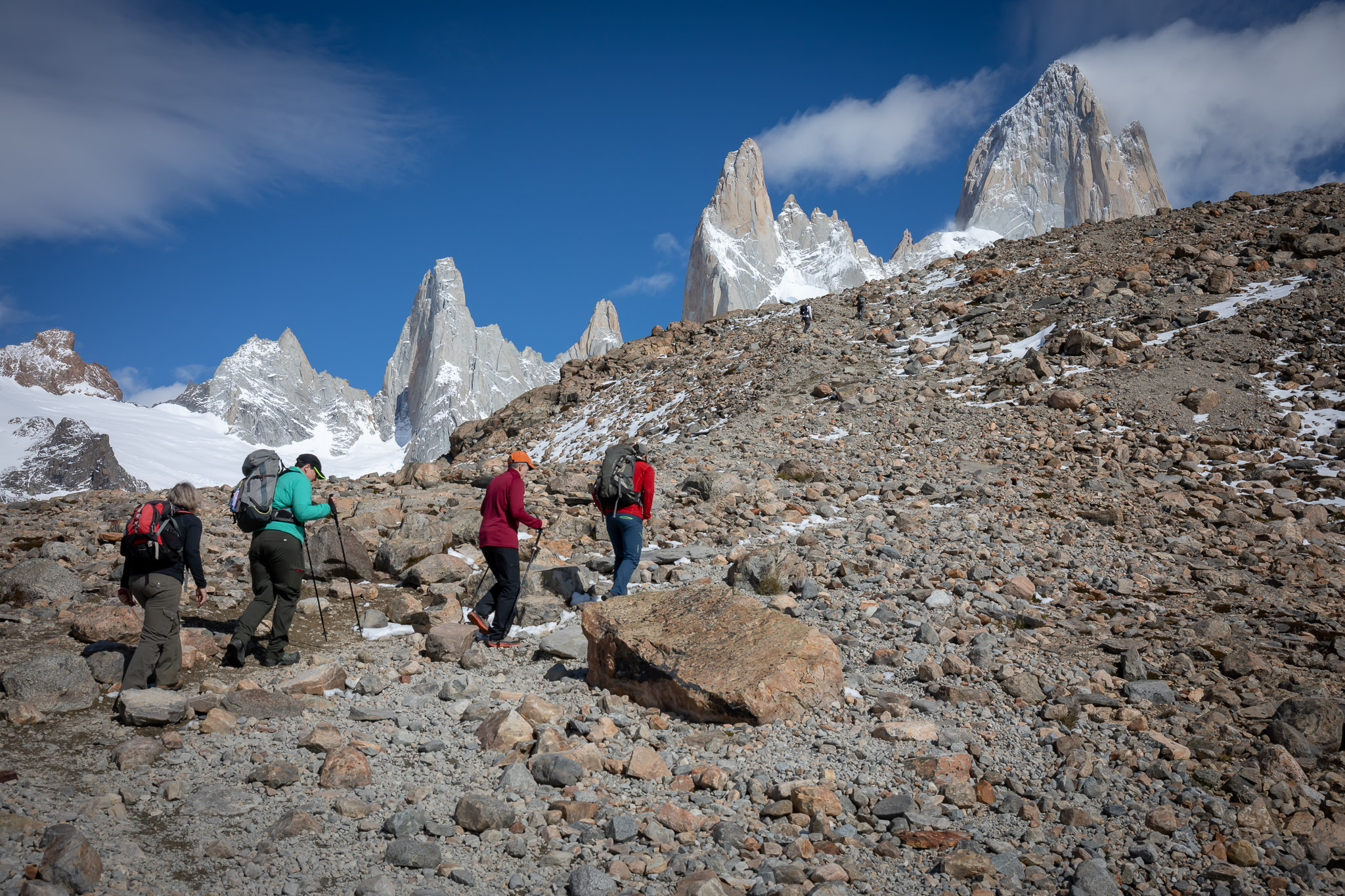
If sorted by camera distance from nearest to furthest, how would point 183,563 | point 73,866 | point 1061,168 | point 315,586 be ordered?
point 73,866, point 183,563, point 315,586, point 1061,168

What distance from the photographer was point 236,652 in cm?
748

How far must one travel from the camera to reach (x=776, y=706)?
611 centimetres

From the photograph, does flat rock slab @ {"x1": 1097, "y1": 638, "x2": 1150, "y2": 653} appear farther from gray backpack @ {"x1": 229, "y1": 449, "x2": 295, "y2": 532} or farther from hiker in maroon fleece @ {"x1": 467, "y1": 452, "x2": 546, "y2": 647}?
gray backpack @ {"x1": 229, "y1": 449, "x2": 295, "y2": 532}

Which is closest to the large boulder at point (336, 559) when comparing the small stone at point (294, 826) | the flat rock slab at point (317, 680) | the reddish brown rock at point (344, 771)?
the flat rock slab at point (317, 680)

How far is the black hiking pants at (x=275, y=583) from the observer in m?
7.66

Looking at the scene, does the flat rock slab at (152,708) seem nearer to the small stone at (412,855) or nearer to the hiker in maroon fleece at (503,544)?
the small stone at (412,855)

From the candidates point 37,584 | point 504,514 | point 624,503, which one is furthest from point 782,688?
point 37,584

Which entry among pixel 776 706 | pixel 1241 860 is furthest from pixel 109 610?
pixel 1241 860

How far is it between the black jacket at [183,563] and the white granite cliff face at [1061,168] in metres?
177

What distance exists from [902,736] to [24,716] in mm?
7542

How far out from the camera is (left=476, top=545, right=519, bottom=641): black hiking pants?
8375 millimetres

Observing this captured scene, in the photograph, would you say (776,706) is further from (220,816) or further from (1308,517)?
(1308,517)

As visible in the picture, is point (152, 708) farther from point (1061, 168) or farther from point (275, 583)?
point (1061, 168)

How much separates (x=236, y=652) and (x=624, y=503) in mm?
4750
